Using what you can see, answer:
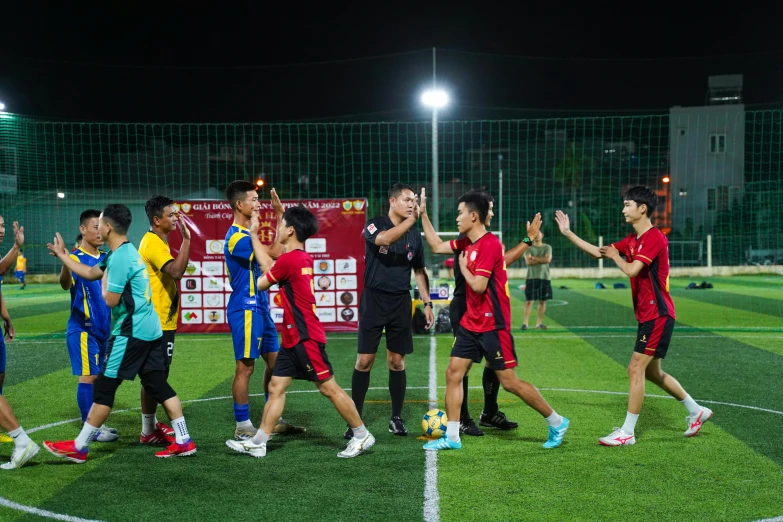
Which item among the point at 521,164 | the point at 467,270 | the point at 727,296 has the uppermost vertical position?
the point at 521,164

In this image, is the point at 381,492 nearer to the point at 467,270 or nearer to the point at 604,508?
the point at 604,508

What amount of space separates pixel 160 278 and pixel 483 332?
2821mm

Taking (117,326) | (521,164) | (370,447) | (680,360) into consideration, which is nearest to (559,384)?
(680,360)

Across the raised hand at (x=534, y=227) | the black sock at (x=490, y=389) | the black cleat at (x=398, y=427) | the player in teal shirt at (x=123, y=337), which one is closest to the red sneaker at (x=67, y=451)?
the player in teal shirt at (x=123, y=337)

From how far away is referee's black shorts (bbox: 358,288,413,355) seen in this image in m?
6.31

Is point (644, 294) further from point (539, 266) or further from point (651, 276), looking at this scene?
point (539, 266)

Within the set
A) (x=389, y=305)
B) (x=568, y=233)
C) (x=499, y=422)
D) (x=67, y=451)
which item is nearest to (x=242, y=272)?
(x=389, y=305)

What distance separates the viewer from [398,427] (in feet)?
20.8

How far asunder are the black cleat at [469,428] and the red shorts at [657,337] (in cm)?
158

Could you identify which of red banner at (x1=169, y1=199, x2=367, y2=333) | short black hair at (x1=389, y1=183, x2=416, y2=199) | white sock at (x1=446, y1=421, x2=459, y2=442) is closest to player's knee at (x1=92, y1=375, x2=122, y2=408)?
white sock at (x1=446, y1=421, x2=459, y2=442)

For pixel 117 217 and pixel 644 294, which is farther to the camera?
pixel 644 294

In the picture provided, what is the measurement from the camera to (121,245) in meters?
5.48

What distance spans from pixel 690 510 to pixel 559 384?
→ 175 inches

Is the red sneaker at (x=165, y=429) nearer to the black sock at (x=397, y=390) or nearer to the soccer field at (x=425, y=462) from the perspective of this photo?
the soccer field at (x=425, y=462)
